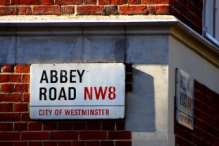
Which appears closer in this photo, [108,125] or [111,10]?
[108,125]

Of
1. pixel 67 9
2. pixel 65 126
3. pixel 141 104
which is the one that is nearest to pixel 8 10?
pixel 67 9

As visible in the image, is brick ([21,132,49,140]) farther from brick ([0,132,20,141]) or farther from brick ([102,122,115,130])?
brick ([102,122,115,130])

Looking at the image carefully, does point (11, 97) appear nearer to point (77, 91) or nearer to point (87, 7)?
point (77, 91)

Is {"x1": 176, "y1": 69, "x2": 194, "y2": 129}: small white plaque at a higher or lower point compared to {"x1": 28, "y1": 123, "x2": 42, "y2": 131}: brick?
higher

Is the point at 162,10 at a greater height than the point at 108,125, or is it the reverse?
the point at 162,10

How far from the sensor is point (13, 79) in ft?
43.5

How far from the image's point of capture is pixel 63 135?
13.1 m

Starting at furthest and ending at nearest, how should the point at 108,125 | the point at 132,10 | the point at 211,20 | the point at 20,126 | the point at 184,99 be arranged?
1. the point at 211,20
2. the point at 184,99
3. the point at 132,10
4. the point at 20,126
5. the point at 108,125

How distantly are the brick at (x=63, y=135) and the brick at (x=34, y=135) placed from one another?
0.21 feet

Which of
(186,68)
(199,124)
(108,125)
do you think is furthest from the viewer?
(199,124)

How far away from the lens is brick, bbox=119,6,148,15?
13.3 metres

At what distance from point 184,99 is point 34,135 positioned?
1745mm

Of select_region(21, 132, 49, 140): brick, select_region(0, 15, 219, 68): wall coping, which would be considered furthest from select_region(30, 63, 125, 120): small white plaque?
select_region(0, 15, 219, 68): wall coping

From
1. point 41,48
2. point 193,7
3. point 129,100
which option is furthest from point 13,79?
point 193,7
